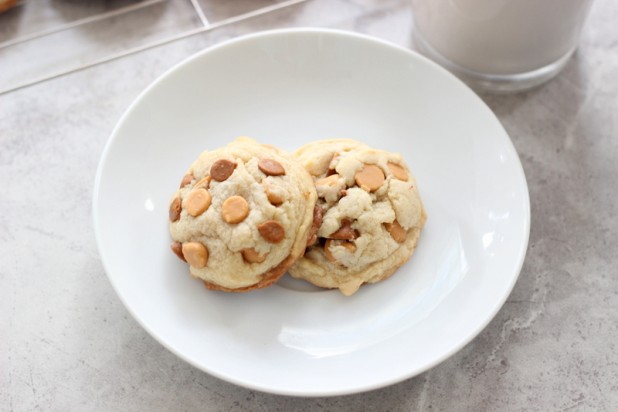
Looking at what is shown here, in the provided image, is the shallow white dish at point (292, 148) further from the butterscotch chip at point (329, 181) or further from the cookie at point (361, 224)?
the butterscotch chip at point (329, 181)

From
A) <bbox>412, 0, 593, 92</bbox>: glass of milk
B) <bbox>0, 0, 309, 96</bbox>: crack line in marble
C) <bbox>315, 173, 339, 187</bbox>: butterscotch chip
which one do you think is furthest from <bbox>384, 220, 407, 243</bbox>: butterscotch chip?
<bbox>0, 0, 309, 96</bbox>: crack line in marble

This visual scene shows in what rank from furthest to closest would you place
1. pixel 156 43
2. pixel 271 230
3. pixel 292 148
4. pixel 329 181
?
pixel 156 43
pixel 292 148
pixel 329 181
pixel 271 230

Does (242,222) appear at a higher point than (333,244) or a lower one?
higher

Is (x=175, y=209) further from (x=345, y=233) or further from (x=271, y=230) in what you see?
(x=345, y=233)

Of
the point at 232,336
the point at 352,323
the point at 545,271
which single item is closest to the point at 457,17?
the point at 545,271

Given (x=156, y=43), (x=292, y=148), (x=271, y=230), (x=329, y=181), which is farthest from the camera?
(x=156, y=43)

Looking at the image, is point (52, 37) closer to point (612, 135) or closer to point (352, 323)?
point (352, 323)

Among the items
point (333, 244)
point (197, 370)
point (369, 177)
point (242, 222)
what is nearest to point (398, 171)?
point (369, 177)
